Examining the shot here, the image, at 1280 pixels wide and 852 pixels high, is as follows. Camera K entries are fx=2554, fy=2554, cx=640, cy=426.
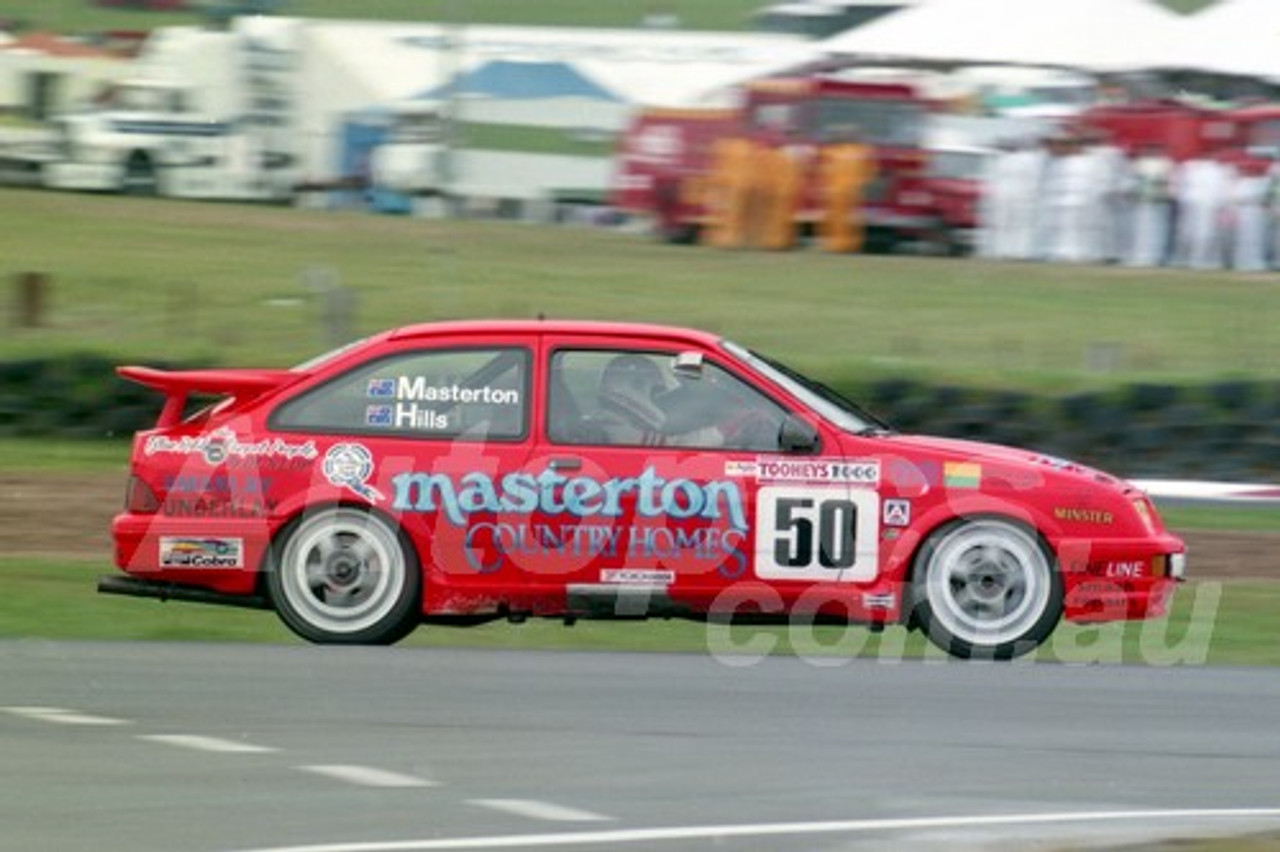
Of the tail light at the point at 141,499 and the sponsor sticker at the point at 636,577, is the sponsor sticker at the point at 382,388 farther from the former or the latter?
the sponsor sticker at the point at 636,577

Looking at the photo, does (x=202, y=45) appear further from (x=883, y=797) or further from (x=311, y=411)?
(x=883, y=797)

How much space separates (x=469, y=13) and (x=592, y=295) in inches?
542

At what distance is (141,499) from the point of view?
30.6 ft

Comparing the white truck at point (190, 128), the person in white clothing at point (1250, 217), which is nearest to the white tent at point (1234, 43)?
the person in white clothing at point (1250, 217)

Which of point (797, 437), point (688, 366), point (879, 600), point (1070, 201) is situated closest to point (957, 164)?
point (1070, 201)

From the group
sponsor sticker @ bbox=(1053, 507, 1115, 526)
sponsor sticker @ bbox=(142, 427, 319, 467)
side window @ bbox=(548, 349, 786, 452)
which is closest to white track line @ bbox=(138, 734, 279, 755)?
sponsor sticker @ bbox=(142, 427, 319, 467)

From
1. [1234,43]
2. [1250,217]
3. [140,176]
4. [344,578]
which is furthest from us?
[140,176]

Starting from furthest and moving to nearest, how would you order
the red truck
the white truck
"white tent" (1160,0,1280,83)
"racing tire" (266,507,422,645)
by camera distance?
the white truck < "white tent" (1160,0,1280,83) < the red truck < "racing tire" (266,507,422,645)

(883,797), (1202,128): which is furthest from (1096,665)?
(1202,128)

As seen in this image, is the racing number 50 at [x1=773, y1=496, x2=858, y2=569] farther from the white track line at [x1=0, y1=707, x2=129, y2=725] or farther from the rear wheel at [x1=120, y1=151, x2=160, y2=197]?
the rear wheel at [x1=120, y1=151, x2=160, y2=197]

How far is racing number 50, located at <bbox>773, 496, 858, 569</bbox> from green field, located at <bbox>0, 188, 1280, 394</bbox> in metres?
7.13

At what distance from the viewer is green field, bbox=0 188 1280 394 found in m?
20.0

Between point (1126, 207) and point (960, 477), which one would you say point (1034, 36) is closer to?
point (1126, 207)

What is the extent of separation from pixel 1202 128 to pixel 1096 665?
61.4ft
